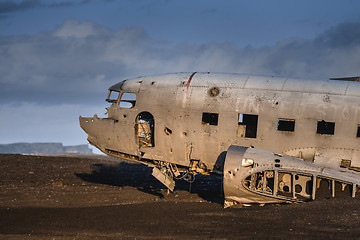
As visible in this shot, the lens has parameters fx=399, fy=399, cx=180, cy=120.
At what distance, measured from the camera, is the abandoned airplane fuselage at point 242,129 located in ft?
52.3

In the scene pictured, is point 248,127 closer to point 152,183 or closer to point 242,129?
point 242,129

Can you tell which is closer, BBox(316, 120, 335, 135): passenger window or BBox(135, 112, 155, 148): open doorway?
BBox(316, 120, 335, 135): passenger window

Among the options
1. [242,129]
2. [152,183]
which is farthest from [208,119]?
[152,183]

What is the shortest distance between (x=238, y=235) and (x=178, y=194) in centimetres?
1067

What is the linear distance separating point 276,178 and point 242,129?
485cm

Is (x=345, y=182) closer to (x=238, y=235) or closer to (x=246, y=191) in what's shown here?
(x=246, y=191)

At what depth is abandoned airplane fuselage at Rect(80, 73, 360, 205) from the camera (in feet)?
52.3

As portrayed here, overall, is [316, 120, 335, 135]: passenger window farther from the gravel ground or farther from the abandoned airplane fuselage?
the gravel ground

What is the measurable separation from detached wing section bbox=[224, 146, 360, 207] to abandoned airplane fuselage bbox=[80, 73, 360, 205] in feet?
0.13

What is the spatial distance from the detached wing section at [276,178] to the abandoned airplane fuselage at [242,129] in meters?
0.04

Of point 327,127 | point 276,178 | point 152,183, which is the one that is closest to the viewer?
point 276,178

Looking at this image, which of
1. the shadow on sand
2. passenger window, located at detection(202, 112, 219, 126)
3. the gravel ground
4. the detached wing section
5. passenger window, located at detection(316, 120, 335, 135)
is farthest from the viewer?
the shadow on sand

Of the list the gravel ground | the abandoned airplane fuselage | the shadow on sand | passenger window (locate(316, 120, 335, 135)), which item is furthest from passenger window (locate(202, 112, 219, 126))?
passenger window (locate(316, 120, 335, 135))

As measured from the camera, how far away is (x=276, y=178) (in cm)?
1560
